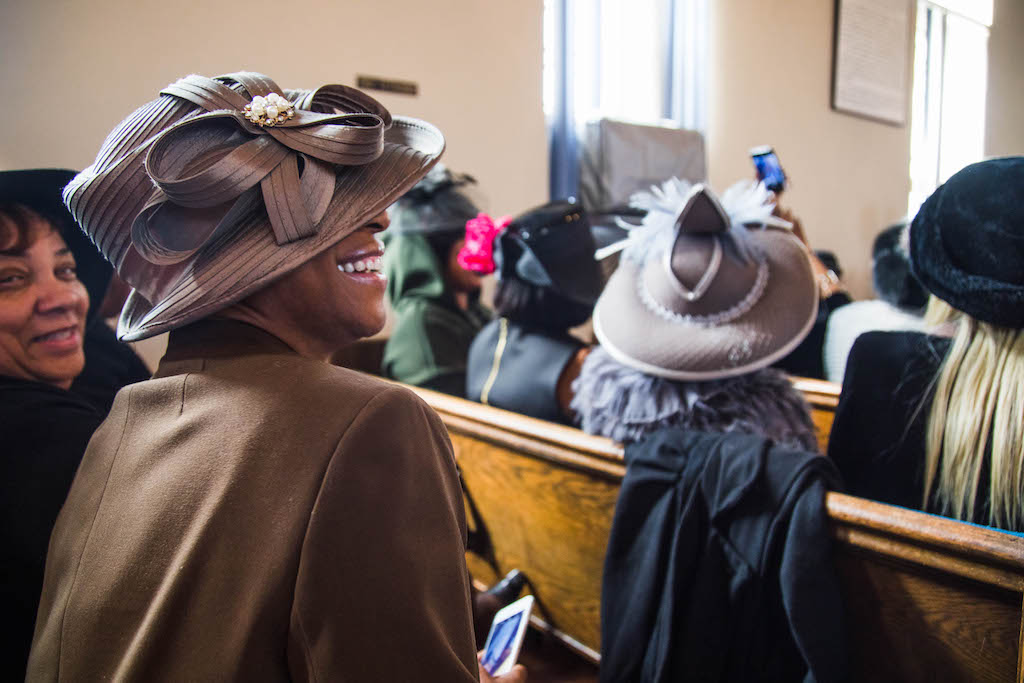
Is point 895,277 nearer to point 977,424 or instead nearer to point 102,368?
point 977,424

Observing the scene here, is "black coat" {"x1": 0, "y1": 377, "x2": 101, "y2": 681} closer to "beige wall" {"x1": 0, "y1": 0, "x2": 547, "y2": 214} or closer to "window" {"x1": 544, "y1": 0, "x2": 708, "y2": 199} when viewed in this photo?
"beige wall" {"x1": 0, "y1": 0, "x2": 547, "y2": 214}

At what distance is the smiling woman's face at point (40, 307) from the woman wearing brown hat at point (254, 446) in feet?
1.30

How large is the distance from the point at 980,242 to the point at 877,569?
57 centimetres

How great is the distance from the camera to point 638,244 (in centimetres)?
156

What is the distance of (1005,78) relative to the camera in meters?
6.53

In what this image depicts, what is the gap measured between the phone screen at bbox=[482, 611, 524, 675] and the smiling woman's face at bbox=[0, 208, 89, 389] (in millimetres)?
836

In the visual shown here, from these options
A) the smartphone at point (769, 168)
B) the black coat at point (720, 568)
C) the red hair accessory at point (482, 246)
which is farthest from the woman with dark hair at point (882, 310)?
the red hair accessory at point (482, 246)

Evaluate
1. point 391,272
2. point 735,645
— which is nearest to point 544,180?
point 391,272

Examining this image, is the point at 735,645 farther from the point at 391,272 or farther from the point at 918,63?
the point at 918,63

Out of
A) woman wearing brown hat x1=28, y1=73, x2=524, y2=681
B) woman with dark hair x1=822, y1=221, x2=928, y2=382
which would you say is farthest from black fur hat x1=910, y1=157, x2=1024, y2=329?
woman wearing brown hat x1=28, y1=73, x2=524, y2=681

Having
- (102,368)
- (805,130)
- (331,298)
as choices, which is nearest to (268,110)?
(331,298)

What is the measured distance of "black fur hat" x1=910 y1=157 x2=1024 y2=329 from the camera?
108 cm

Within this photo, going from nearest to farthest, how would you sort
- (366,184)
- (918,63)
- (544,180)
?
(366,184) < (544,180) < (918,63)

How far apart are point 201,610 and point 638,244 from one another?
1207 mm
